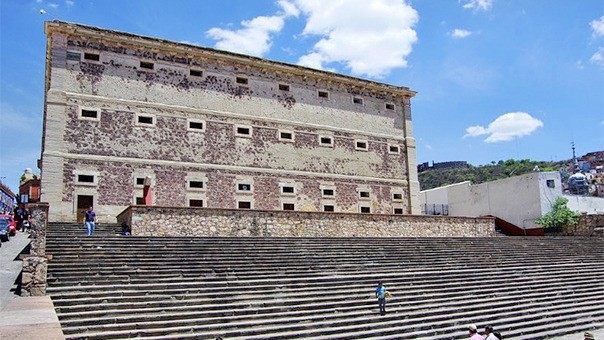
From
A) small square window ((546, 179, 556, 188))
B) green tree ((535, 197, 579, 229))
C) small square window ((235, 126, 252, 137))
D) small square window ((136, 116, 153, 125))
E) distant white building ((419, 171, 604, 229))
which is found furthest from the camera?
small square window ((546, 179, 556, 188))

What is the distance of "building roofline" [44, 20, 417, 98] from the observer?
69.5 feet

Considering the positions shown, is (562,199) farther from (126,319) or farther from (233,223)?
(126,319)

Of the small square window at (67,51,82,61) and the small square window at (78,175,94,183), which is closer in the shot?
the small square window at (78,175,94,183)

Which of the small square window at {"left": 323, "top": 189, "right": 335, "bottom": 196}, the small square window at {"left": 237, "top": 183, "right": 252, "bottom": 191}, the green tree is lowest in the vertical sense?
the green tree

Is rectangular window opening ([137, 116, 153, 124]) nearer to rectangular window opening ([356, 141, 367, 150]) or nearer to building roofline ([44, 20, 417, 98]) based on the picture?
building roofline ([44, 20, 417, 98])

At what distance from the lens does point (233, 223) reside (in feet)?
60.0

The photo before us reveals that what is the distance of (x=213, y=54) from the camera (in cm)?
2423

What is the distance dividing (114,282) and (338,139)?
18.5 metres

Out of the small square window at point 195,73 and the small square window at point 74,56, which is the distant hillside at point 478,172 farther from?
the small square window at point 74,56

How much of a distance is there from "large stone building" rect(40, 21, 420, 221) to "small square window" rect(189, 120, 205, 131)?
0.23 ft

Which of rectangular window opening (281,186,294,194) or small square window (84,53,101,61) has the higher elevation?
small square window (84,53,101,61)

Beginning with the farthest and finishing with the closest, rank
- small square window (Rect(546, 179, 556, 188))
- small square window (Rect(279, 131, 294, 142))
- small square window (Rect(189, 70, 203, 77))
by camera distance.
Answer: small square window (Rect(546, 179, 556, 188)), small square window (Rect(279, 131, 294, 142)), small square window (Rect(189, 70, 203, 77))

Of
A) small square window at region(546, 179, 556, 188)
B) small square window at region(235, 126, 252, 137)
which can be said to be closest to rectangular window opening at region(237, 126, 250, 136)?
small square window at region(235, 126, 252, 137)

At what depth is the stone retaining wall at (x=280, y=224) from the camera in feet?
55.5
